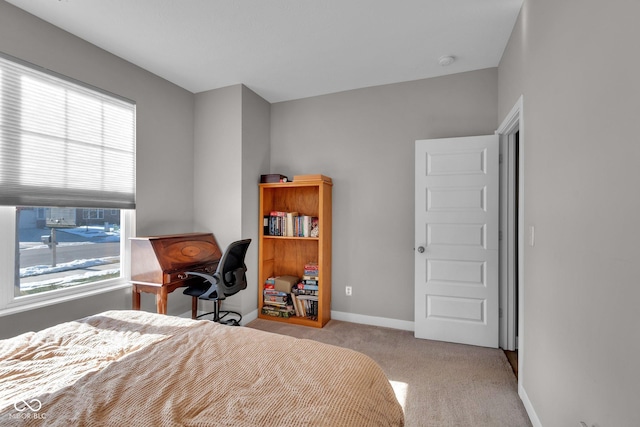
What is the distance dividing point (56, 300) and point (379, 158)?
317 centimetres

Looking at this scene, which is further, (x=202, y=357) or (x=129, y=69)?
(x=129, y=69)

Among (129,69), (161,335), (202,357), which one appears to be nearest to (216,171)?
(129,69)

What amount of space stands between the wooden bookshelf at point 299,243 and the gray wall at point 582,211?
188 centimetres

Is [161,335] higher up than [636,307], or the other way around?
[636,307]

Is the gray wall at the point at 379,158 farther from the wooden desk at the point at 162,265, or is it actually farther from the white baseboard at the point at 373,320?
the wooden desk at the point at 162,265

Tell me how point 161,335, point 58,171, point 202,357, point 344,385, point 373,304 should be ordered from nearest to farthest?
point 344,385, point 202,357, point 161,335, point 58,171, point 373,304

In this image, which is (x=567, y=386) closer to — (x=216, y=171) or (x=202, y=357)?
(x=202, y=357)

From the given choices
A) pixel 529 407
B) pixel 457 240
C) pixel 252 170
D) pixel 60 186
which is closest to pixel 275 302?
pixel 252 170

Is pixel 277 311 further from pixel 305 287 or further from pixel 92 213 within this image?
pixel 92 213

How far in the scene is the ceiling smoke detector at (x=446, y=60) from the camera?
264cm

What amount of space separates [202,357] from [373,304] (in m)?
2.36

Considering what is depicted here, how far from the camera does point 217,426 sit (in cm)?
83

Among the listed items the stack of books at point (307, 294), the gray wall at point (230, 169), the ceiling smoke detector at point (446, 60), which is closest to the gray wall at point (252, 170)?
the gray wall at point (230, 169)

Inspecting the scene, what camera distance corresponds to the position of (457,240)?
2764mm
